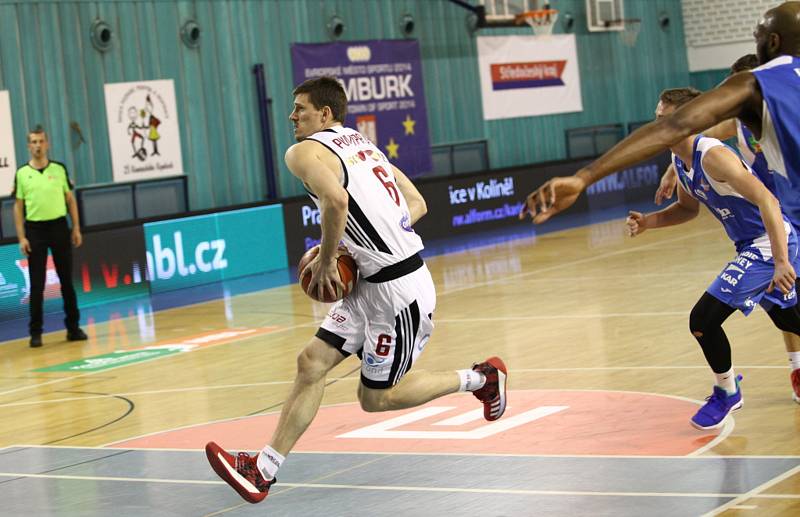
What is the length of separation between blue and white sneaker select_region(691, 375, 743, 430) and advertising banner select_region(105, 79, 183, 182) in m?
14.1

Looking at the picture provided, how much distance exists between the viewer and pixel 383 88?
76.9 ft

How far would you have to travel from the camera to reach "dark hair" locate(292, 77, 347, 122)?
19.9 ft

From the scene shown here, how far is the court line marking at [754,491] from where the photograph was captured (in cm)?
527

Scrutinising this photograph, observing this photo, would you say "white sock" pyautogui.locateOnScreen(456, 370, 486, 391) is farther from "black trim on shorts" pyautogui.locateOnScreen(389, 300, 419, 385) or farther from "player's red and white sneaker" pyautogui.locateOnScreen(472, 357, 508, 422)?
Answer: "black trim on shorts" pyautogui.locateOnScreen(389, 300, 419, 385)

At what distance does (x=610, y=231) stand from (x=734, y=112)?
16.4 m

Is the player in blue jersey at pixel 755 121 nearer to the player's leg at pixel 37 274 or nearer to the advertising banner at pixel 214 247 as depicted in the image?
the player's leg at pixel 37 274

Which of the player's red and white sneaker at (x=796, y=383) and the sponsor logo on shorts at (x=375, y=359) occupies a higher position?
the sponsor logo on shorts at (x=375, y=359)

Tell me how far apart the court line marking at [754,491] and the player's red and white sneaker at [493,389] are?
1661 mm

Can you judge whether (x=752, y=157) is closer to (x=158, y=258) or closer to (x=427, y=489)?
(x=427, y=489)

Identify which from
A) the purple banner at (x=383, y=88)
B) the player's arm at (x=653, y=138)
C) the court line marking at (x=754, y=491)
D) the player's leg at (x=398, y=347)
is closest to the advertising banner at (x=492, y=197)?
the purple banner at (x=383, y=88)

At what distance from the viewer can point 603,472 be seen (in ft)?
20.0

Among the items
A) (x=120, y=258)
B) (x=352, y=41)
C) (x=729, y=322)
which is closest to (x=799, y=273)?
(x=729, y=322)

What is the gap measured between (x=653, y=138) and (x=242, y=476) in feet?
9.46

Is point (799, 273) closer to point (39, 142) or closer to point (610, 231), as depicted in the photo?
point (39, 142)
